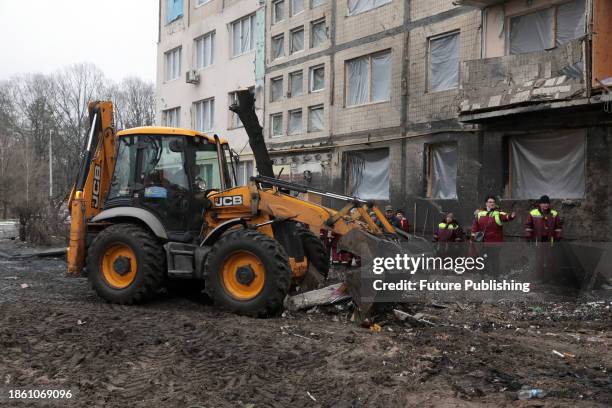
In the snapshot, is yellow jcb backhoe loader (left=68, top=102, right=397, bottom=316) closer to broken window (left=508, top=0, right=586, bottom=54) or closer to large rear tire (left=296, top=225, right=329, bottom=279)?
large rear tire (left=296, top=225, right=329, bottom=279)

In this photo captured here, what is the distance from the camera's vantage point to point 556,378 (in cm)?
528

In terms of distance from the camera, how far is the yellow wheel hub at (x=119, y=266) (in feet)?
28.6

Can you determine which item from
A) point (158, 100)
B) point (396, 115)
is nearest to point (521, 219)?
point (396, 115)

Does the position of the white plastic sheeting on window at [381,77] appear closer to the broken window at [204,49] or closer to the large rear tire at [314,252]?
the large rear tire at [314,252]

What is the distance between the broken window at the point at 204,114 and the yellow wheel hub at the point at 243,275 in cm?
1905

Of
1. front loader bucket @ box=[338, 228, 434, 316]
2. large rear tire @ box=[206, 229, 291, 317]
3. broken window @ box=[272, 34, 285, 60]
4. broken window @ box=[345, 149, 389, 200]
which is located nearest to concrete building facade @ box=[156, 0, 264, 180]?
broken window @ box=[272, 34, 285, 60]

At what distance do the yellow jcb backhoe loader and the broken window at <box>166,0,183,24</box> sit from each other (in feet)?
68.6

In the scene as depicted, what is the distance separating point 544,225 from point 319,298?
5.35 metres

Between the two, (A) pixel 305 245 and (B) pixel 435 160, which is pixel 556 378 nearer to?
(A) pixel 305 245

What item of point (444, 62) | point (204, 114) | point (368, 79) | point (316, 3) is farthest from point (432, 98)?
point (204, 114)

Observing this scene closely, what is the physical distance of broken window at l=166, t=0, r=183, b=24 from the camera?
28.8m

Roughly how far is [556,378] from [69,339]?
16.6ft

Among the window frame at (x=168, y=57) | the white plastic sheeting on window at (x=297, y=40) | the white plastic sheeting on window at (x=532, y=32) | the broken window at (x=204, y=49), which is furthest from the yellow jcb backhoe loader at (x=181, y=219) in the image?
the window frame at (x=168, y=57)

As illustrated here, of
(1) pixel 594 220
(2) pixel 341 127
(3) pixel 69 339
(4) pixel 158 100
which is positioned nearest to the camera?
(3) pixel 69 339
